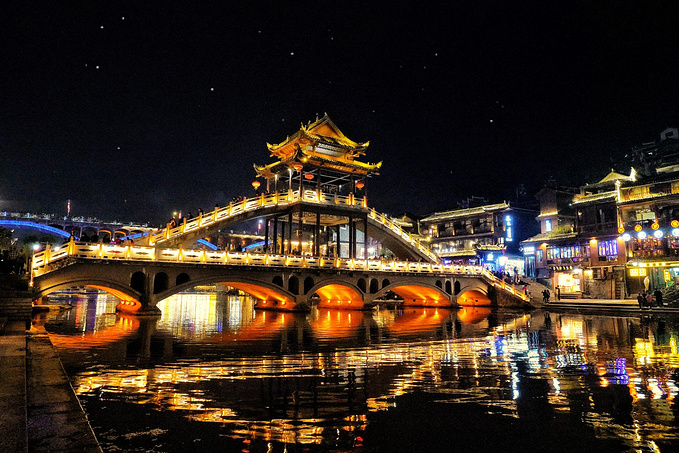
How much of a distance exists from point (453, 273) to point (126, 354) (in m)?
34.3

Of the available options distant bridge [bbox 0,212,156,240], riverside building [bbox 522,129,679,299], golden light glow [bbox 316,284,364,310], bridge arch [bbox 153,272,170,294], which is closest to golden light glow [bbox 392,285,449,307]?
golden light glow [bbox 316,284,364,310]

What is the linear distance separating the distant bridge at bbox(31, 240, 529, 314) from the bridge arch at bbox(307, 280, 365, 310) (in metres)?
0.08

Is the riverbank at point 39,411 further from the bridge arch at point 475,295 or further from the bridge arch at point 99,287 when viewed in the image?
the bridge arch at point 475,295

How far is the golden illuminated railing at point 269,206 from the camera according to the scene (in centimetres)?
2933

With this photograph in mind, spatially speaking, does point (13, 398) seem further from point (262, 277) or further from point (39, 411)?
point (262, 277)

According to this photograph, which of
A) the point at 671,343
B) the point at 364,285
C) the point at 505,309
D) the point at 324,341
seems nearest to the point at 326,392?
the point at 324,341

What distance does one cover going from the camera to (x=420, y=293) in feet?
150

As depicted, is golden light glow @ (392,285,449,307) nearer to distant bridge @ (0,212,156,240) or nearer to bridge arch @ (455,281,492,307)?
bridge arch @ (455,281,492,307)

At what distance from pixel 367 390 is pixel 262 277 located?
74.7 feet

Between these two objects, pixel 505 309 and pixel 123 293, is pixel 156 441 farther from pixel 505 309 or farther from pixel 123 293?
pixel 505 309

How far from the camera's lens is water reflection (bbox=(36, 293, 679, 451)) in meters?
5.90

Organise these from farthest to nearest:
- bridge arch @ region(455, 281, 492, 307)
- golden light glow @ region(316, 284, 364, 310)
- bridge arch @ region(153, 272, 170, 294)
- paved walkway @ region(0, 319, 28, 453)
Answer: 1. bridge arch @ region(455, 281, 492, 307)
2. golden light glow @ region(316, 284, 364, 310)
3. bridge arch @ region(153, 272, 170, 294)
4. paved walkway @ region(0, 319, 28, 453)

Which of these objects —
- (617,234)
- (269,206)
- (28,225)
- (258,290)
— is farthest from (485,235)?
(28,225)

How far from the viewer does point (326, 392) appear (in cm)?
845
